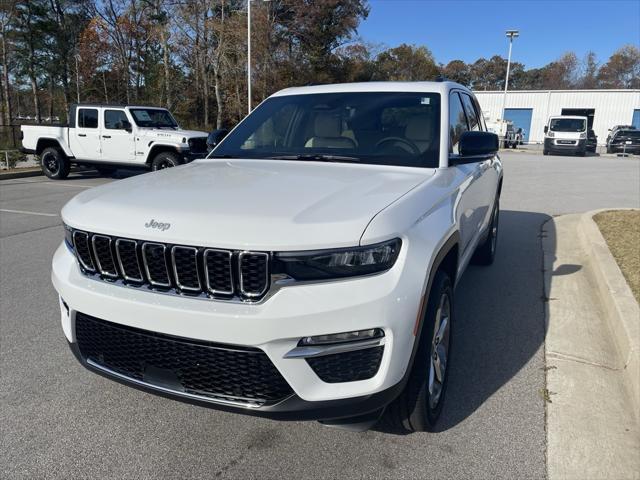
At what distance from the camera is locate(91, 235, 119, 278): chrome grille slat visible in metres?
2.29

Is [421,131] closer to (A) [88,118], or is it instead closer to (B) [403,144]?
(B) [403,144]

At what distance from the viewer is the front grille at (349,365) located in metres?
2.03

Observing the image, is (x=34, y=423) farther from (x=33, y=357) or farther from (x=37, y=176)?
(x=37, y=176)

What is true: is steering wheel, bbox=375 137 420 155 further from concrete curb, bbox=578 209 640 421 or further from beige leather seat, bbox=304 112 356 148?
concrete curb, bbox=578 209 640 421

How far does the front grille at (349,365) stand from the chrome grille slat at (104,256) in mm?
1045

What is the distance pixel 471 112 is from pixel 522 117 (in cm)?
5260

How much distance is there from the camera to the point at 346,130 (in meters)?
3.59

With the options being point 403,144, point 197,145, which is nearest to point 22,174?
point 197,145

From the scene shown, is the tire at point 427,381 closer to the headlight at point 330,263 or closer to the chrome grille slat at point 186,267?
the headlight at point 330,263

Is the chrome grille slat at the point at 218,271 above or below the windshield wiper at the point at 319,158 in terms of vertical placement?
below

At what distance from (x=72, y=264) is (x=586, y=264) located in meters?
5.57

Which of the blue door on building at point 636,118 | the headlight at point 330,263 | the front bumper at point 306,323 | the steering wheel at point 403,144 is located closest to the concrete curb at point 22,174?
the steering wheel at point 403,144

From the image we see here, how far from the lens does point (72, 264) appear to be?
253cm

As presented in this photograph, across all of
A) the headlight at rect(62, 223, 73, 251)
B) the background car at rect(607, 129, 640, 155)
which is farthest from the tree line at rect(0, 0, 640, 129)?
the headlight at rect(62, 223, 73, 251)
